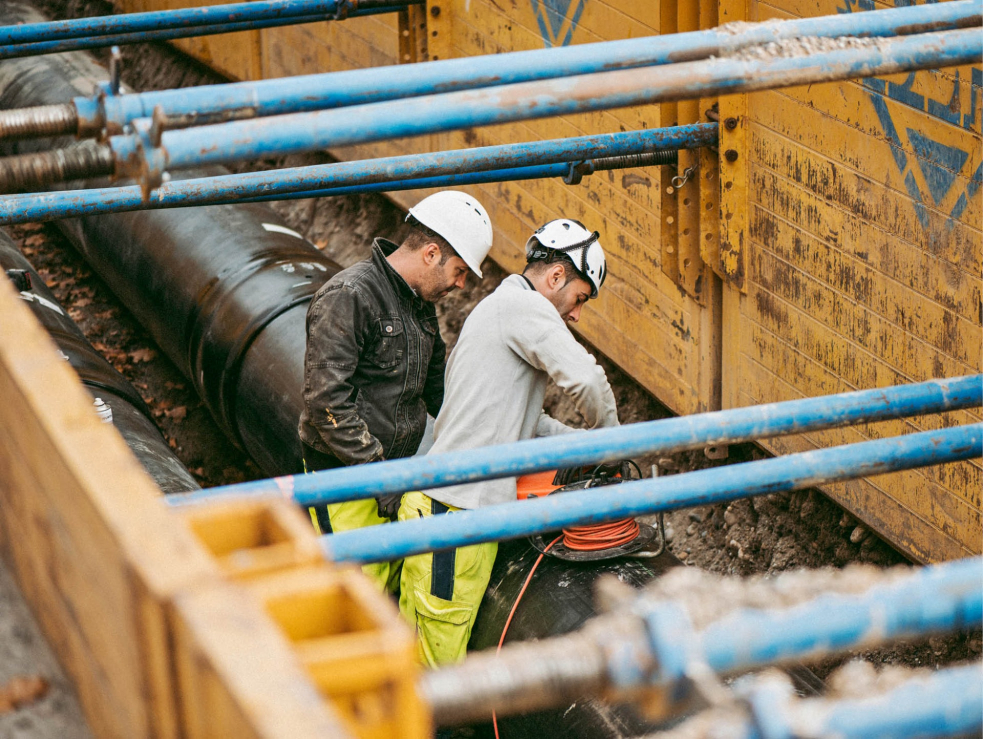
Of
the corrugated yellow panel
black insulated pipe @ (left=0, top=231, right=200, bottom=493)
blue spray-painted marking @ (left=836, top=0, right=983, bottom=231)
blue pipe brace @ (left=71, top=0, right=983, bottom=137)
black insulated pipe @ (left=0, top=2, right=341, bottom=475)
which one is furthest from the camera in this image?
the corrugated yellow panel

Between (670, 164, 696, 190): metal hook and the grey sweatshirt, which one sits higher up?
(670, 164, 696, 190): metal hook

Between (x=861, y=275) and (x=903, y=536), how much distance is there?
111 centimetres

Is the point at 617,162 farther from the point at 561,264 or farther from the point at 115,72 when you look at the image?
the point at 115,72

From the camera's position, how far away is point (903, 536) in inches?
188

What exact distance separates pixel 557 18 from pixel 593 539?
359 centimetres

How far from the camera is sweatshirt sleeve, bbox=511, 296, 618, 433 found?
165 inches

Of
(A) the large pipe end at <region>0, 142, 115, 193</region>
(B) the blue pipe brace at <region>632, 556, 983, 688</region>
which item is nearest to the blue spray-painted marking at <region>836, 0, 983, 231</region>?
(B) the blue pipe brace at <region>632, 556, 983, 688</region>

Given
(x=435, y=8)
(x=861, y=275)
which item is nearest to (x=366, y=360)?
(x=861, y=275)

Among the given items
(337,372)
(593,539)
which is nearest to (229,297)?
(337,372)

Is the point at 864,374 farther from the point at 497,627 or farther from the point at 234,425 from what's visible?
the point at 234,425

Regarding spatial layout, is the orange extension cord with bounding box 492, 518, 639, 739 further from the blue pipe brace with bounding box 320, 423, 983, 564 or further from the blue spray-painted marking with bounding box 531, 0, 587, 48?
the blue spray-painted marking with bounding box 531, 0, 587, 48

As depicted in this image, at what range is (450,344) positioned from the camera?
797 cm

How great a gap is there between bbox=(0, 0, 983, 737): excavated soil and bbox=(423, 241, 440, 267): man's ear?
2276mm

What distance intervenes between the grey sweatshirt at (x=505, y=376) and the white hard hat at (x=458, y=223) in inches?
12.2
